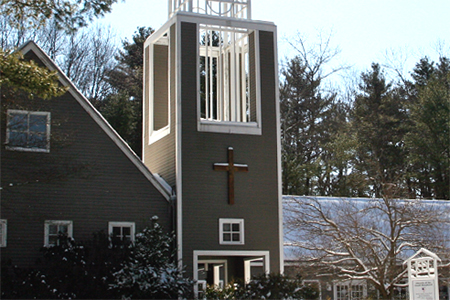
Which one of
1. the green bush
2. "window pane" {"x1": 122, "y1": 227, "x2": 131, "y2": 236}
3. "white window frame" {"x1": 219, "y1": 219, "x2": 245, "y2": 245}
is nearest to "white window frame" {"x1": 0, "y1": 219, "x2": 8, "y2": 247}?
the green bush

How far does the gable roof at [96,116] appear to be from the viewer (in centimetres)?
1989

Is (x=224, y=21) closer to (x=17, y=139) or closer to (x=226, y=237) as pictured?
(x=226, y=237)

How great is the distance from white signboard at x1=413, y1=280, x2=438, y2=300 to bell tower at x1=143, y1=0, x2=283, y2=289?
15.2 feet

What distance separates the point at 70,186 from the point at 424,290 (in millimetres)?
9414

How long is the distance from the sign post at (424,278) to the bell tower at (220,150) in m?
4.42

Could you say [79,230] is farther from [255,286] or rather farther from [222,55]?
[222,55]

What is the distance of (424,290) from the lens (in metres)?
17.1

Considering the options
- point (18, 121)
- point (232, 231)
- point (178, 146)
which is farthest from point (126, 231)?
point (18, 121)

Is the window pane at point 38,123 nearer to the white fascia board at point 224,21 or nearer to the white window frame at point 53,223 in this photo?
the white window frame at point 53,223

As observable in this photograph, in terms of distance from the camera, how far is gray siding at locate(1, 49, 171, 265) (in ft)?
62.2

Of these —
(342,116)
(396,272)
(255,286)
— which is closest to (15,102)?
(255,286)

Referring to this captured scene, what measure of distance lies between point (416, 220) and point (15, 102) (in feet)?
41.4

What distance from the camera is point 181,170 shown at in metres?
20.7

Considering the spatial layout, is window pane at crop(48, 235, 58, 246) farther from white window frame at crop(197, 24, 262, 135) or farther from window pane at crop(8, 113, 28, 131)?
white window frame at crop(197, 24, 262, 135)
